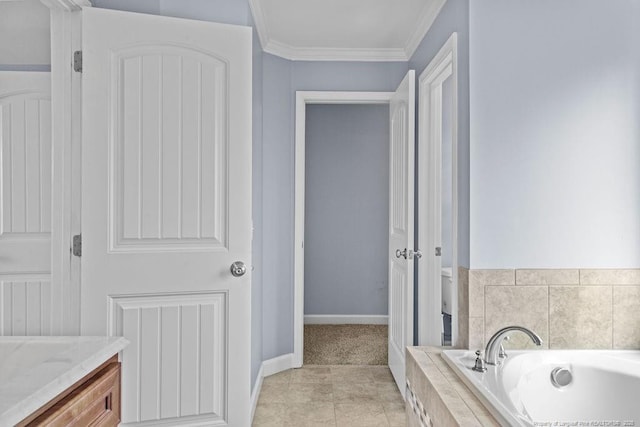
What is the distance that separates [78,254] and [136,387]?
63 centimetres

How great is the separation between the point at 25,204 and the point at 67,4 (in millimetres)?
885

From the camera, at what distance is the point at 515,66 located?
228cm

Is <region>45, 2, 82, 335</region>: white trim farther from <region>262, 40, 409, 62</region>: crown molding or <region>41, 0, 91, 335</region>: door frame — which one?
<region>262, 40, 409, 62</region>: crown molding

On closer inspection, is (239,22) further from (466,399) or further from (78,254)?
(466,399)

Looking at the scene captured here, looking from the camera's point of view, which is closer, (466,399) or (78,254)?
(466,399)

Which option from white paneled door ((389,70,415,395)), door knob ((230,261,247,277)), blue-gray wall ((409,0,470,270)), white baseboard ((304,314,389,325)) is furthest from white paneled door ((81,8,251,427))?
white baseboard ((304,314,389,325))

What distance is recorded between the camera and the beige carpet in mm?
3977

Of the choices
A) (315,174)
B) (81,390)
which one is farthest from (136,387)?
(315,174)

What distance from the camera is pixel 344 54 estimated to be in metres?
3.76

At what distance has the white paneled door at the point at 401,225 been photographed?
3.07 m

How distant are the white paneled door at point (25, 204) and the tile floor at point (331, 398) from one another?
148 cm

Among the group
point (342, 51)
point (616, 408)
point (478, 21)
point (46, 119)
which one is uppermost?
point (342, 51)

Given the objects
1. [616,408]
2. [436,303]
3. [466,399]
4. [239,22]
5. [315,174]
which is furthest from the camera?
[315,174]

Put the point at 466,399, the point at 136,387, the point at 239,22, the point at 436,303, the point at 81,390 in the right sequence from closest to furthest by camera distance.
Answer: the point at 81,390 → the point at 466,399 → the point at 136,387 → the point at 239,22 → the point at 436,303
